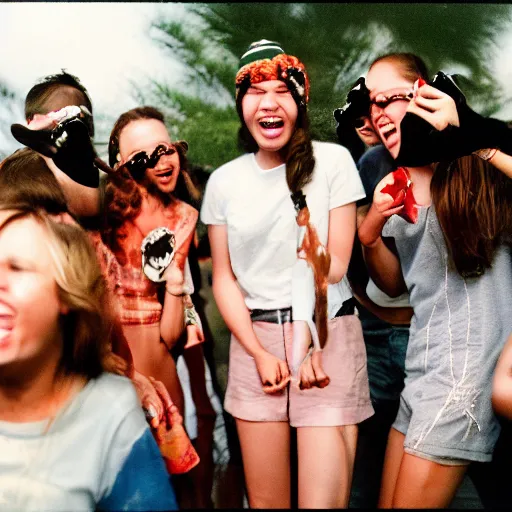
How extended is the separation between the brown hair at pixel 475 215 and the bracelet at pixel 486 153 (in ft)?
0.05

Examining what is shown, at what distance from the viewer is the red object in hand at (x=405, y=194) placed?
2.12 m

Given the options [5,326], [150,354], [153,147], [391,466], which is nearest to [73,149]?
[153,147]

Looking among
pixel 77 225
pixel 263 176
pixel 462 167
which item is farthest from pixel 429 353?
pixel 77 225


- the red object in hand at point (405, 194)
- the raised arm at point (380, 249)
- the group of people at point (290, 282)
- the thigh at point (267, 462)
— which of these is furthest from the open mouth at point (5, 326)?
the red object in hand at point (405, 194)

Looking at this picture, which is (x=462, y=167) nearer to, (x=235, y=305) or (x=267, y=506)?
(x=235, y=305)

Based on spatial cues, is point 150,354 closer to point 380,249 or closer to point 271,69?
point 380,249

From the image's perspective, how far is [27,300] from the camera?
198 centimetres

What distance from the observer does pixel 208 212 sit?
2.17 m

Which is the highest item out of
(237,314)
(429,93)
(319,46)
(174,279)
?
(319,46)

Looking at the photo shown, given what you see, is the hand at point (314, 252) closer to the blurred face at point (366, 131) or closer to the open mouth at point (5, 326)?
the blurred face at point (366, 131)

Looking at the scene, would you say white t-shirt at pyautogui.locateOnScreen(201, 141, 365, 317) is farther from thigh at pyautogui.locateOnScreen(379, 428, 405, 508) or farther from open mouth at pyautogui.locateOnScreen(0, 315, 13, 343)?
open mouth at pyautogui.locateOnScreen(0, 315, 13, 343)

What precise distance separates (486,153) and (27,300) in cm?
159

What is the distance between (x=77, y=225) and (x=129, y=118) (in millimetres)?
416

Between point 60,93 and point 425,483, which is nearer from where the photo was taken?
point 425,483
